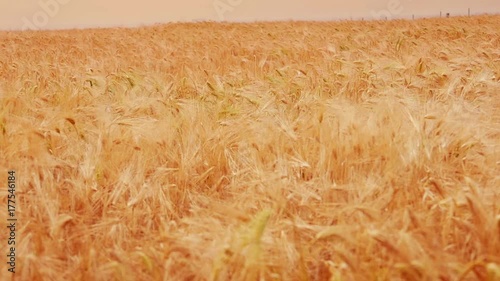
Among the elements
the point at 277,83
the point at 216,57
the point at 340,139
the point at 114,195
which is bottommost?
the point at 114,195

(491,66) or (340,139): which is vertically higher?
(491,66)

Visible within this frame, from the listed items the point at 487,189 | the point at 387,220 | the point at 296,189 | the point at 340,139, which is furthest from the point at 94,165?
the point at 487,189

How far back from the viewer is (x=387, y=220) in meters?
1.19

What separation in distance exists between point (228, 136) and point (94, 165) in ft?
1.98

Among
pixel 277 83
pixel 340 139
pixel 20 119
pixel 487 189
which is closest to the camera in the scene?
pixel 487 189

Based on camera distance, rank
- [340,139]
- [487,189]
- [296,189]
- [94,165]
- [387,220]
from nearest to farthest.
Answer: [387,220] < [487,189] < [296,189] < [94,165] < [340,139]

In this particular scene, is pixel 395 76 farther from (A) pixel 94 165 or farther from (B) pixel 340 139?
(A) pixel 94 165

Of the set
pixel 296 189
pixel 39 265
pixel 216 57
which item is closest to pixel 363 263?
pixel 296 189

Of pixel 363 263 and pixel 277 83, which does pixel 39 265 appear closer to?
pixel 363 263

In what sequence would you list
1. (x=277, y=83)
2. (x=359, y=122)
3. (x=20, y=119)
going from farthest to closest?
(x=277, y=83)
(x=20, y=119)
(x=359, y=122)

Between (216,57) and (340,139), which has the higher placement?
(216,57)

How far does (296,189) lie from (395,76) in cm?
224

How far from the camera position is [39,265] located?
1114 millimetres

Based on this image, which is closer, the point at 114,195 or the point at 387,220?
the point at 387,220
